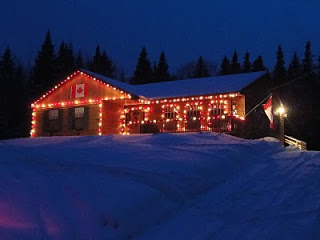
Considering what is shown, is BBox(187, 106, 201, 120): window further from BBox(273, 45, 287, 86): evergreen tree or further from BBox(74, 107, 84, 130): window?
BBox(273, 45, 287, 86): evergreen tree

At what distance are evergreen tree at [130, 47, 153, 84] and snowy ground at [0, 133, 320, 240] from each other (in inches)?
1536

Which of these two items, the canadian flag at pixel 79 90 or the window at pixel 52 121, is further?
the window at pixel 52 121

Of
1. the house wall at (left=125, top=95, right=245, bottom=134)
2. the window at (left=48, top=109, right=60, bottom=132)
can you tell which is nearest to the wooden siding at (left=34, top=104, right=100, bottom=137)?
the window at (left=48, top=109, right=60, bottom=132)

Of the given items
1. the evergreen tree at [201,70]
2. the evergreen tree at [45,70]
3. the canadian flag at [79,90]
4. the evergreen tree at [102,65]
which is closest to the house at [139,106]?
the canadian flag at [79,90]

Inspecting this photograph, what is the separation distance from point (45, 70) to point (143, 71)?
42.6 feet

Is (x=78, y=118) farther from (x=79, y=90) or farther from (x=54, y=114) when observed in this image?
(x=54, y=114)

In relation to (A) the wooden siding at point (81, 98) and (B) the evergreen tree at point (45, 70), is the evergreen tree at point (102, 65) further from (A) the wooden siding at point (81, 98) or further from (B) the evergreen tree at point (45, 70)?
(A) the wooden siding at point (81, 98)

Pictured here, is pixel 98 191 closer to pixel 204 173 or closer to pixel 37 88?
pixel 204 173

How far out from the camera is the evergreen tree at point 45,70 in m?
40.5

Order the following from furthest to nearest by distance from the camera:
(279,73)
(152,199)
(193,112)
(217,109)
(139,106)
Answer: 1. (279,73)
2. (139,106)
3. (193,112)
4. (217,109)
5. (152,199)

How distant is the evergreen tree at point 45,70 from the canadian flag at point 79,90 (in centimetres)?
1984

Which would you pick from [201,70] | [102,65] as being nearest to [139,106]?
[102,65]

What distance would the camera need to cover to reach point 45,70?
135 ft

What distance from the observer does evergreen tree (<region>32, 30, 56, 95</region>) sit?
40547 millimetres
